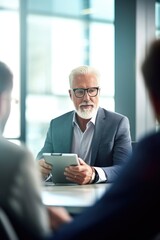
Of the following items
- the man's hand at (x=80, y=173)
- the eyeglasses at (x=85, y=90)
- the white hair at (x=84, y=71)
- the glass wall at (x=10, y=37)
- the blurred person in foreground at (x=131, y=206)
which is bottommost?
the man's hand at (x=80, y=173)

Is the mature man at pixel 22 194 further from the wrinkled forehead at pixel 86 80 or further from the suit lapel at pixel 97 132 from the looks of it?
the wrinkled forehead at pixel 86 80

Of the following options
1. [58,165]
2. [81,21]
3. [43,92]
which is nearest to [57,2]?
[81,21]

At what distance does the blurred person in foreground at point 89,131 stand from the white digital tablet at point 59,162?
73 mm

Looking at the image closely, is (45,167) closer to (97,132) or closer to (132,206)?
(97,132)

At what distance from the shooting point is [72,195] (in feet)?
9.17

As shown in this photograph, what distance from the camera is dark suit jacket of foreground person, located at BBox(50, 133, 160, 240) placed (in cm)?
136

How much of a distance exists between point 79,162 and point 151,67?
5.74 ft

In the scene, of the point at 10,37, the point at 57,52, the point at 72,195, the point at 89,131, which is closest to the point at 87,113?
the point at 89,131

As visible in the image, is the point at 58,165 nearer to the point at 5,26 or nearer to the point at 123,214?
the point at 123,214

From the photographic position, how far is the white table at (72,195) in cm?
245

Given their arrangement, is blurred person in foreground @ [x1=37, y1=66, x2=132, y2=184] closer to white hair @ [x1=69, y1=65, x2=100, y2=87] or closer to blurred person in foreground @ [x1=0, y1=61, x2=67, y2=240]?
white hair @ [x1=69, y1=65, x2=100, y2=87]

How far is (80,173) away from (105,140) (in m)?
0.44

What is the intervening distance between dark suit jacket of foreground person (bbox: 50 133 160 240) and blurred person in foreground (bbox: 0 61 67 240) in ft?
0.59

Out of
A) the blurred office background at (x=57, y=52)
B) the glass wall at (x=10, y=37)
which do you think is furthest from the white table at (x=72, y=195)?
the glass wall at (x=10, y=37)
